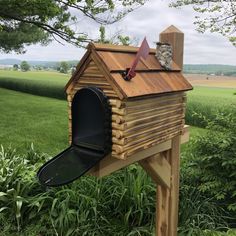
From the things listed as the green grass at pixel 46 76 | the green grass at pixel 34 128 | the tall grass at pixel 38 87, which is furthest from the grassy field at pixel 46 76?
the green grass at pixel 34 128

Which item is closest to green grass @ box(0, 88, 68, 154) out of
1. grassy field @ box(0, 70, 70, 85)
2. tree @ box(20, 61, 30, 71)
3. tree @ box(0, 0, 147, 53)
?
tree @ box(0, 0, 147, 53)

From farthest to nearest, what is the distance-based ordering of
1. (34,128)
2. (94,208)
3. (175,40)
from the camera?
(34,128), (94,208), (175,40)

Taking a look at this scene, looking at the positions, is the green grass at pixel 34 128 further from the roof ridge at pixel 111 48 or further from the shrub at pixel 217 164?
the roof ridge at pixel 111 48

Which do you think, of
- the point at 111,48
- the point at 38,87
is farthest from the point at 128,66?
the point at 38,87

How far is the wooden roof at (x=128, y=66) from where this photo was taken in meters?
1.17

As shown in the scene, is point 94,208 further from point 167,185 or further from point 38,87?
point 38,87

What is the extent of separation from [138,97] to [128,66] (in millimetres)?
152

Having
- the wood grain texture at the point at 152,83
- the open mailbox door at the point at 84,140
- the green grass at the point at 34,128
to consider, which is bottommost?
the green grass at the point at 34,128

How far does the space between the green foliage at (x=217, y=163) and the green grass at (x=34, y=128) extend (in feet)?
7.98

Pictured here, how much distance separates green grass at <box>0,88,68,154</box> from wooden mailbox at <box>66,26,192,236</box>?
3.70 metres

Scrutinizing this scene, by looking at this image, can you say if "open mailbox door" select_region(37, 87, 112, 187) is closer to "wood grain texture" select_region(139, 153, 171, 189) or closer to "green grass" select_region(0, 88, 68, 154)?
"wood grain texture" select_region(139, 153, 171, 189)

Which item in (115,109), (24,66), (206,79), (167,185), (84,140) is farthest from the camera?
(24,66)

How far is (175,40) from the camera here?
1.70 metres

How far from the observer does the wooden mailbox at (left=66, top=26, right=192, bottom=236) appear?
46.3 inches
